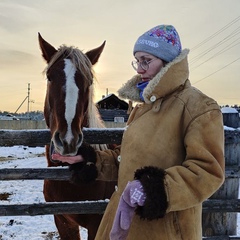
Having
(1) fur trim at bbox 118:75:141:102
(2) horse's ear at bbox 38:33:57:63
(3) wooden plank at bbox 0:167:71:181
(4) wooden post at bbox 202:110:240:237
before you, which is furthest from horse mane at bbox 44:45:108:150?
(4) wooden post at bbox 202:110:240:237

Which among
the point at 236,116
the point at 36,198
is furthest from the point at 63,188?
the point at 36,198

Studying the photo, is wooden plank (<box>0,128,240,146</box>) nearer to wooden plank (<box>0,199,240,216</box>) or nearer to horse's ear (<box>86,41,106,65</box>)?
wooden plank (<box>0,199,240,216</box>)

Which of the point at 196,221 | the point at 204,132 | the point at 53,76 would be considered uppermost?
the point at 53,76

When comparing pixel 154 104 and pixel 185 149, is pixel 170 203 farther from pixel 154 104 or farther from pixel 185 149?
pixel 154 104

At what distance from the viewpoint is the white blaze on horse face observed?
2.27 metres

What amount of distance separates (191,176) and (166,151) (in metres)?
0.20

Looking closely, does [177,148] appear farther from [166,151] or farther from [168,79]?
[168,79]

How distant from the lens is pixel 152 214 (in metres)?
1.35

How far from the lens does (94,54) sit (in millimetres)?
3104

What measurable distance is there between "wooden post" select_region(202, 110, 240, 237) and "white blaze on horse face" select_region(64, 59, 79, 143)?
5.34 feet

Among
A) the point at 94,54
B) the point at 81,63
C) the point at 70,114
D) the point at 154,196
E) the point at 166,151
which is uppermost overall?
the point at 94,54

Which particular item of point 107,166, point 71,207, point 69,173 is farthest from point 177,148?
point 71,207

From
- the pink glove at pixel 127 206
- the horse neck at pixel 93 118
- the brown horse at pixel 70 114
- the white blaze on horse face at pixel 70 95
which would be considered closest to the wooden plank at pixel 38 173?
the brown horse at pixel 70 114

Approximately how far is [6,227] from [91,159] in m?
3.69
